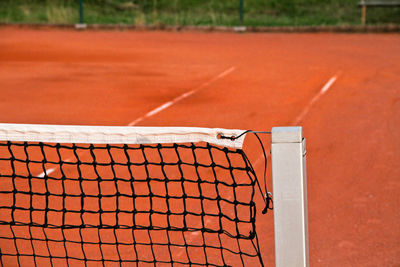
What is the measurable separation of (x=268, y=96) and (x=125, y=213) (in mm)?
5679

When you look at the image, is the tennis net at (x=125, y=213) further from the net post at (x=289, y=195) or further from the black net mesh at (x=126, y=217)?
the net post at (x=289, y=195)

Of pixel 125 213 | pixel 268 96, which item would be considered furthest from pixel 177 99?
pixel 125 213

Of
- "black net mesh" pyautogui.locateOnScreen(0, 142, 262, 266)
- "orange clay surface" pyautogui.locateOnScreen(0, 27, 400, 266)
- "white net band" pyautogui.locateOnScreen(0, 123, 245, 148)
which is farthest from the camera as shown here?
"orange clay surface" pyautogui.locateOnScreen(0, 27, 400, 266)

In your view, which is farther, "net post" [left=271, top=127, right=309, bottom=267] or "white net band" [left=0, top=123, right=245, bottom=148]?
"white net band" [left=0, top=123, right=245, bottom=148]

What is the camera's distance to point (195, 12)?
24938 millimetres

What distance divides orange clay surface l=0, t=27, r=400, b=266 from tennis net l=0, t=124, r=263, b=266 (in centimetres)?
44

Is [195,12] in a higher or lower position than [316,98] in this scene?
higher

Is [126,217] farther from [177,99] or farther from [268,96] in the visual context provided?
[268,96]

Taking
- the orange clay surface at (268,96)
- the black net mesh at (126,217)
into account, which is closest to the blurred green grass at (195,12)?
the orange clay surface at (268,96)

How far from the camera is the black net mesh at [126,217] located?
482 cm

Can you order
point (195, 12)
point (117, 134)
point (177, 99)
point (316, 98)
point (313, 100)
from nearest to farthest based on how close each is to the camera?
1. point (117, 134)
2. point (313, 100)
3. point (316, 98)
4. point (177, 99)
5. point (195, 12)

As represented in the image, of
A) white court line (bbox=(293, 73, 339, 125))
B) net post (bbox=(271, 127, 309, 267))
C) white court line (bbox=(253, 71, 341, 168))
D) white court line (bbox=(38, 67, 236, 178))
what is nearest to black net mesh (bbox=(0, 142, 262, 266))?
white court line (bbox=(253, 71, 341, 168))

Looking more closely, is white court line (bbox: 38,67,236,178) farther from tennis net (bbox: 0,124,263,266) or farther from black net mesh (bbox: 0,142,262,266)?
tennis net (bbox: 0,124,263,266)

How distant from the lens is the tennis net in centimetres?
420
